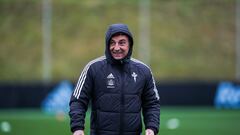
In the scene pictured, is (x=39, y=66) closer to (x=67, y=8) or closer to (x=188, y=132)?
(x=67, y=8)

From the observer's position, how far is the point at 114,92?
5.86m

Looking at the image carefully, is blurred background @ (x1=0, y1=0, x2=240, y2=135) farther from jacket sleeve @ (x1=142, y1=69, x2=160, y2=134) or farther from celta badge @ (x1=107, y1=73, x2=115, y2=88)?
celta badge @ (x1=107, y1=73, x2=115, y2=88)

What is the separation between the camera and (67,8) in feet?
84.6

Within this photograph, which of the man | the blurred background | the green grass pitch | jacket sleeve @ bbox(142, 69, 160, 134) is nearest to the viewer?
the man

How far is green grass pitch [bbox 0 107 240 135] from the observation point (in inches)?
513

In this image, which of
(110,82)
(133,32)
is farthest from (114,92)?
(133,32)

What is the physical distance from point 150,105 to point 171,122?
9.31 metres

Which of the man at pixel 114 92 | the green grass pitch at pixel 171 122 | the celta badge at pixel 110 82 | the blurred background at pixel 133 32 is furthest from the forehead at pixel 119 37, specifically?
the blurred background at pixel 133 32

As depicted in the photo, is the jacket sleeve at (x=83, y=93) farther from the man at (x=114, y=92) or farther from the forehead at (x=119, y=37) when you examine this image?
the forehead at (x=119, y=37)

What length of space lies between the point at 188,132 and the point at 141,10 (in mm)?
11142

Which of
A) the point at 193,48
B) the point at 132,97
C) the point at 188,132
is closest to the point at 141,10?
the point at 193,48

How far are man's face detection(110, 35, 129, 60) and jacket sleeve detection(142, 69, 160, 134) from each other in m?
0.32

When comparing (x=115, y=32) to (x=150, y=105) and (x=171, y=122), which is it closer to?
(x=150, y=105)

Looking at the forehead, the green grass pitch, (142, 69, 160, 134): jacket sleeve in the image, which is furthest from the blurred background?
the forehead
